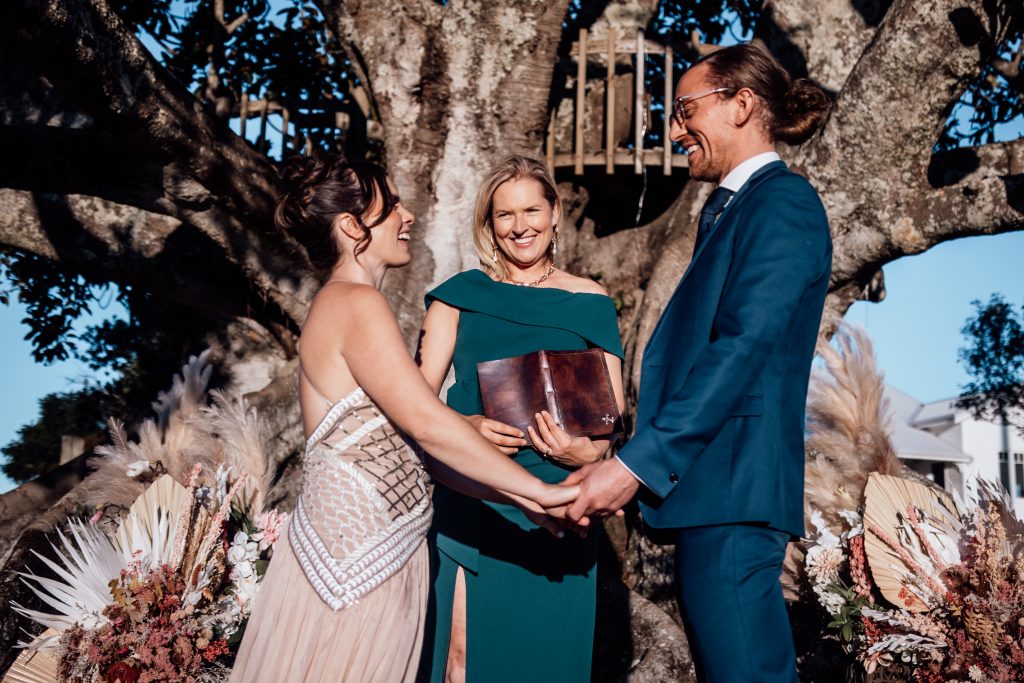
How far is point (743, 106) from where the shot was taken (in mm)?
2482

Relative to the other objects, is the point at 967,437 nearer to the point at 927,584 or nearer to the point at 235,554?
the point at 927,584

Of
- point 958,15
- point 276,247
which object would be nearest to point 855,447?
point 958,15

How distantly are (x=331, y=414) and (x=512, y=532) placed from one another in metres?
1.00

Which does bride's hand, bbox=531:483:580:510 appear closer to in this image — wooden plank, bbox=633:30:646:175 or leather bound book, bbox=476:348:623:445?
leather bound book, bbox=476:348:623:445

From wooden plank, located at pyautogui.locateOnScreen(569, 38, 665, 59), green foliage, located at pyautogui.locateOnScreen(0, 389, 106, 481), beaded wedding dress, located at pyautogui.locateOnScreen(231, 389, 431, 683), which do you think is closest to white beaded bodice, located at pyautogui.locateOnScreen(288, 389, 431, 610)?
beaded wedding dress, located at pyautogui.locateOnScreen(231, 389, 431, 683)

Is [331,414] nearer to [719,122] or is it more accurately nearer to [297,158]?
[297,158]

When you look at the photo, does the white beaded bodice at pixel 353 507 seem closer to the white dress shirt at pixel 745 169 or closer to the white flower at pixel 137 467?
the white dress shirt at pixel 745 169

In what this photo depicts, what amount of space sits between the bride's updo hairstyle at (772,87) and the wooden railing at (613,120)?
16.5 ft

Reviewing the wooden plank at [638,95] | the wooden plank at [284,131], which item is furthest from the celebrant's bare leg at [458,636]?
the wooden plank at [284,131]

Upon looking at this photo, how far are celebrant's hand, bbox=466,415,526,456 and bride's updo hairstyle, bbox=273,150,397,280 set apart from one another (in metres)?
0.77

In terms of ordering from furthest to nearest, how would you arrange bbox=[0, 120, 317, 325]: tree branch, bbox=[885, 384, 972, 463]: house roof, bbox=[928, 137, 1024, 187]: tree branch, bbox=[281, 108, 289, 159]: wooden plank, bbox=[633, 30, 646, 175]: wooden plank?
bbox=[885, 384, 972, 463]: house roof → bbox=[281, 108, 289, 159]: wooden plank → bbox=[633, 30, 646, 175]: wooden plank → bbox=[0, 120, 317, 325]: tree branch → bbox=[928, 137, 1024, 187]: tree branch

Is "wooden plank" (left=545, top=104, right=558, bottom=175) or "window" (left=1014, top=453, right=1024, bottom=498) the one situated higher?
"wooden plank" (left=545, top=104, right=558, bottom=175)

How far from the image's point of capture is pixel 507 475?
7.72ft

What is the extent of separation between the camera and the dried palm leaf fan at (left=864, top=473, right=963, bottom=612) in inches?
130
